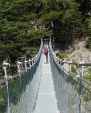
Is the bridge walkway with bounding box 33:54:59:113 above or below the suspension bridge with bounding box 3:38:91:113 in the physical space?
below

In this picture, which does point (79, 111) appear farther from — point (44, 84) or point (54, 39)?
point (54, 39)

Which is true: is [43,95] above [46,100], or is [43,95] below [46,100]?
below

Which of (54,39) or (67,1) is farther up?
(67,1)

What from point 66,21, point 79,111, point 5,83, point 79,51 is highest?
point 5,83

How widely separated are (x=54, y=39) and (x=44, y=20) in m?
2.57

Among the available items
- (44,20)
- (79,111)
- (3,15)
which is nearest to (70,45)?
(44,20)

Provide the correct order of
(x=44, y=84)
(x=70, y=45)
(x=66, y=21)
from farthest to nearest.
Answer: (x=70, y=45)
(x=66, y=21)
(x=44, y=84)

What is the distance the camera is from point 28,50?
140 ft

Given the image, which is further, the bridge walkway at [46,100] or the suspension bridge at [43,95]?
the bridge walkway at [46,100]

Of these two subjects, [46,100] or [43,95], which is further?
[43,95]

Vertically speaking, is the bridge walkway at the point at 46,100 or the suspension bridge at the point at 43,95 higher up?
the suspension bridge at the point at 43,95

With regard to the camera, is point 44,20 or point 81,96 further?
point 44,20

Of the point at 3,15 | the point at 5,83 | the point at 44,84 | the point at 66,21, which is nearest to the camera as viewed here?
the point at 5,83

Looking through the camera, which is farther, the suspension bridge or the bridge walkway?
the bridge walkway
